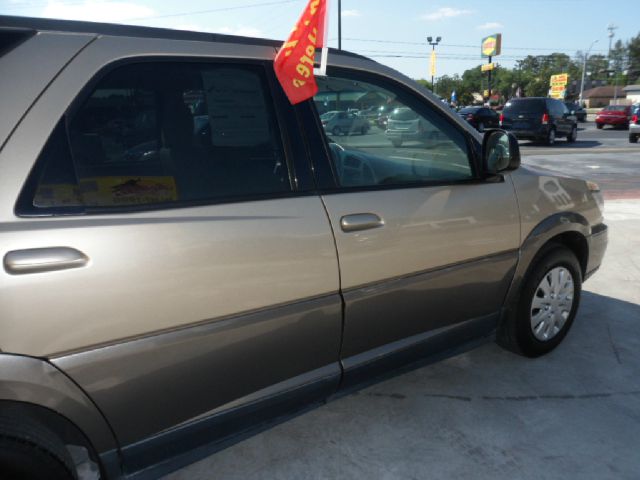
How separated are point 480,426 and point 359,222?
4.43 ft

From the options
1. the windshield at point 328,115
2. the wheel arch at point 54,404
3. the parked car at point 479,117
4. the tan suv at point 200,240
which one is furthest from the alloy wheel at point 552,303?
the parked car at point 479,117

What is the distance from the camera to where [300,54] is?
210 centimetres

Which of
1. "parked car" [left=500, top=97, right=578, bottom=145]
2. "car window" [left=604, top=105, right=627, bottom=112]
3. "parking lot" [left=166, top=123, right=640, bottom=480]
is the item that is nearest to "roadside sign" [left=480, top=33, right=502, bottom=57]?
"car window" [left=604, top=105, right=627, bottom=112]

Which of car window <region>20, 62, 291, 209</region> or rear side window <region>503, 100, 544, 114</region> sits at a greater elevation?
car window <region>20, 62, 291, 209</region>

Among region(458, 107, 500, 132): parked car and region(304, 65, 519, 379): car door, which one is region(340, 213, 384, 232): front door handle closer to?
region(304, 65, 519, 379): car door

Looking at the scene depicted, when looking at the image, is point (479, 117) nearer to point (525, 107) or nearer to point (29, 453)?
point (525, 107)

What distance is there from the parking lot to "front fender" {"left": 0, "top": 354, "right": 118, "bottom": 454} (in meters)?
0.84

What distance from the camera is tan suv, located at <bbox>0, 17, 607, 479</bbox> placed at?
1510 millimetres

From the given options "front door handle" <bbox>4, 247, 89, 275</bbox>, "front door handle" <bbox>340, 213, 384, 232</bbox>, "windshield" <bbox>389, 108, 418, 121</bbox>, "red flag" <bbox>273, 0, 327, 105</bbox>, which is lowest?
"front door handle" <bbox>340, 213, 384, 232</bbox>

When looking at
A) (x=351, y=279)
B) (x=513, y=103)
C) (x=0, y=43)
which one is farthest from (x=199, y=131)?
(x=513, y=103)

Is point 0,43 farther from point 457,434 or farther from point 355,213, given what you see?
point 457,434

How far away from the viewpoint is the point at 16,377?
1450 mm

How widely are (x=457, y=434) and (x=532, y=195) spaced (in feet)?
4.59

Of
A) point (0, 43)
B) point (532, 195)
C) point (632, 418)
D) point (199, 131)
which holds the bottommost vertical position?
point (632, 418)
